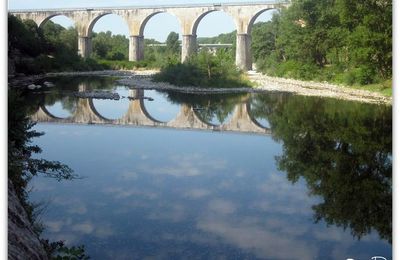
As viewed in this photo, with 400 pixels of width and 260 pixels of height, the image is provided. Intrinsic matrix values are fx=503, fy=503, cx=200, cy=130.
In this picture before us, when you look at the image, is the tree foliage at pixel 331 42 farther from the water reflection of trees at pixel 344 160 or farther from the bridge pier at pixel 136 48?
the bridge pier at pixel 136 48

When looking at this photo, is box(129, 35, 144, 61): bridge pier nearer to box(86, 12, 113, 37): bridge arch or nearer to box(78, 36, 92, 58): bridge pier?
box(86, 12, 113, 37): bridge arch

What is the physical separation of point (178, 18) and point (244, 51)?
4.50m

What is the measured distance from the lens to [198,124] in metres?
8.87

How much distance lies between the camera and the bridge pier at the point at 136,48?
30719mm

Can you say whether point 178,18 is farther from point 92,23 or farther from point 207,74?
point 207,74

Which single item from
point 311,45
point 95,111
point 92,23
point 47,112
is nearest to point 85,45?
→ point 92,23

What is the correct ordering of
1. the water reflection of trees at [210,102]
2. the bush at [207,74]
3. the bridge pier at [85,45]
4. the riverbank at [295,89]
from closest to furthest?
1. the water reflection of trees at [210,102]
2. the riverbank at [295,89]
3. the bush at [207,74]
4. the bridge pier at [85,45]

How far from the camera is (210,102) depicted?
12.5 m

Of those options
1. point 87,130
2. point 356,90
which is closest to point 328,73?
point 356,90

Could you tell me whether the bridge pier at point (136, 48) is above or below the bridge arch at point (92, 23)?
below

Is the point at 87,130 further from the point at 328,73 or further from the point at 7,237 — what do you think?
the point at 328,73

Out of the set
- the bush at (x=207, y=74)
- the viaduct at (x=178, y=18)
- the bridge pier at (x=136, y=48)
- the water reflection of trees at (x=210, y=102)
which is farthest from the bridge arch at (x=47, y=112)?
the bridge pier at (x=136, y=48)

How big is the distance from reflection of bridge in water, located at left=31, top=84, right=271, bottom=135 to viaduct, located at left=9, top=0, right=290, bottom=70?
13994mm

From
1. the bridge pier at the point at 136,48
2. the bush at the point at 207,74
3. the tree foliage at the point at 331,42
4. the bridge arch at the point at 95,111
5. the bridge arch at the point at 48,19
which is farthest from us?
the bridge pier at the point at 136,48
